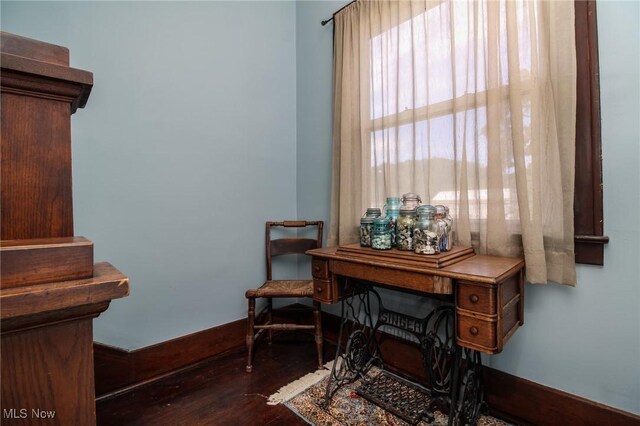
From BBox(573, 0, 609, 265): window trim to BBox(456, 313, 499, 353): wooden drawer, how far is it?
1.83 ft

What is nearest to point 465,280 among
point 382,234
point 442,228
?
point 442,228

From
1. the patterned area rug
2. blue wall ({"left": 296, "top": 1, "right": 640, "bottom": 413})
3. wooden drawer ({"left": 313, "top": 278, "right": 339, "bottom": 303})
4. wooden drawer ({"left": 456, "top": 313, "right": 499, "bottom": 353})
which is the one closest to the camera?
wooden drawer ({"left": 456, "top": 313, "right": 499, "bottom": 353})

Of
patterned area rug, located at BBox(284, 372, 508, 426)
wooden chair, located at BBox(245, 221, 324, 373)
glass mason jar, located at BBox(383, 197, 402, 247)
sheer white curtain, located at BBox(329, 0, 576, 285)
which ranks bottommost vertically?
patterned area rug, located at BBox(284, 372, 508, 426)

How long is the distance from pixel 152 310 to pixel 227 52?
1.75 meters

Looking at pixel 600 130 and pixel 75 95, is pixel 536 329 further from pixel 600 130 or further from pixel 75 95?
pixel 75 95

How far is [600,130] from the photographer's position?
115 cm

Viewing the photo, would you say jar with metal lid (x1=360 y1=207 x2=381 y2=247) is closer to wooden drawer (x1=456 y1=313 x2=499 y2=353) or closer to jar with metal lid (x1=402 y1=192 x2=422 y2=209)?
jar with metal lid (x1=402 y1=192 x2=422 y2=209)

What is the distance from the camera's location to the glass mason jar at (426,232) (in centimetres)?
121

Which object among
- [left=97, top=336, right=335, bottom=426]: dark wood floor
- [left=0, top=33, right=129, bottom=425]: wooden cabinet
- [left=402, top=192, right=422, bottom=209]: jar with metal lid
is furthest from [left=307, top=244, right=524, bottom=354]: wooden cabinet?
[left=0, top=33, right=129, bottom=425]: wooden cabinet

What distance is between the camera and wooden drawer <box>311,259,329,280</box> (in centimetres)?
150

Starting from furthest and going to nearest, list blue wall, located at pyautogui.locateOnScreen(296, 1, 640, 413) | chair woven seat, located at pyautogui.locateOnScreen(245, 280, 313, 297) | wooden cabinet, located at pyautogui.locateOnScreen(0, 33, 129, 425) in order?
1. chair woven seat, located at pyautogui.locateOnScreen(245, 280, 313, 297)
2. blue wall, located at pyautogui.locateOnScreen(296, 1, 640, 413)
3. wooden cabinet, located at pyautogui.locateOnScreen(0, 33, 129, 425)

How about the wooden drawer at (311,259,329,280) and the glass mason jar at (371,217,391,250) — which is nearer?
the glass mason jar at (371,217,391,250)

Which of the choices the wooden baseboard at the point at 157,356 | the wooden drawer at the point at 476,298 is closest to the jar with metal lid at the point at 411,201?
the wooden drawer at the point at 476,298

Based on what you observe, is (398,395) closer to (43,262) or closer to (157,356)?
(157,356)
